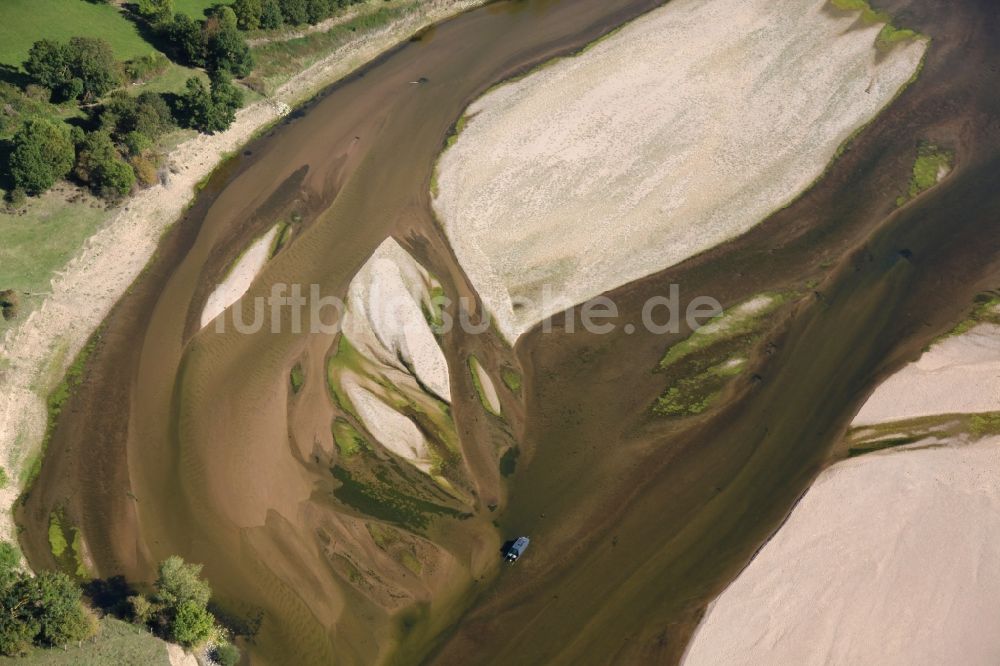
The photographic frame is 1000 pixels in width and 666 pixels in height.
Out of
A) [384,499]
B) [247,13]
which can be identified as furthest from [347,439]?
[247,13]

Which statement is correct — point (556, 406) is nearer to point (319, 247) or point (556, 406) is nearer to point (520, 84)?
point (319, 247)

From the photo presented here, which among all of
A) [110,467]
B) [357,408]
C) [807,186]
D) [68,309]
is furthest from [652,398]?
[68,309]

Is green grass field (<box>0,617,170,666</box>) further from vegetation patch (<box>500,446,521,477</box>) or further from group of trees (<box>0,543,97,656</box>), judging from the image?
vegetation patch (<box>500,446,521,477</box>)

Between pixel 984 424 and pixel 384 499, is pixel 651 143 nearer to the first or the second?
pixel 984 424

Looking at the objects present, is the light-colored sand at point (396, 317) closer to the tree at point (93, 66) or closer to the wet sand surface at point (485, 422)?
the wet sand surface at point (485, 422)

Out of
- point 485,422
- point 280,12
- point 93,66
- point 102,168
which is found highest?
point 93,66
